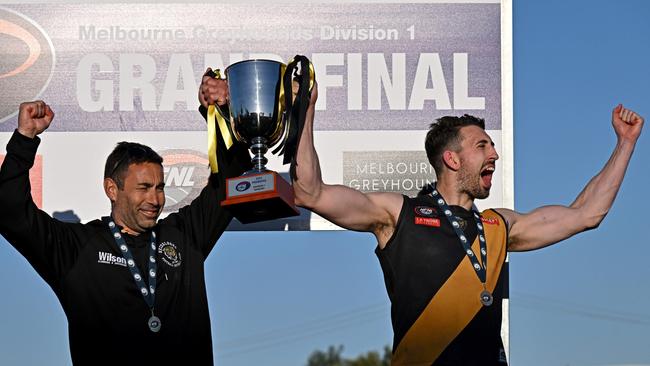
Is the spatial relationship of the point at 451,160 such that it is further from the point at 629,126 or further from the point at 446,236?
the point at 629,126

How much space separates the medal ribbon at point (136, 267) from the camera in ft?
20.7

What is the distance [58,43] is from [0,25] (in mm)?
363

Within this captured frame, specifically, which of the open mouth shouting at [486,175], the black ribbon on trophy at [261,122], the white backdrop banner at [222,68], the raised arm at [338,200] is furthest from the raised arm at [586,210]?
the black ribbon on trophy at [261,122]

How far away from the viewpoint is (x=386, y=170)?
7.78 m

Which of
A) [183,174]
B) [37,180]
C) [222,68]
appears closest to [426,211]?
[183,174]

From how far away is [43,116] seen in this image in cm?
630

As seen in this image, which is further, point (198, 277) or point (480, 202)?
point (480, 202)

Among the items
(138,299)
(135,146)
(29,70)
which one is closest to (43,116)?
(135,146)

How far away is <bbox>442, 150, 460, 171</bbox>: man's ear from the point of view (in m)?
6.73

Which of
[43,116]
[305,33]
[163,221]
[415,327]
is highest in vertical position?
[305,33]

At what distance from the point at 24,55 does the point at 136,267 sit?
2.14 m

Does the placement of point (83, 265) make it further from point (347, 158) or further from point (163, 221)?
point (347, 158)

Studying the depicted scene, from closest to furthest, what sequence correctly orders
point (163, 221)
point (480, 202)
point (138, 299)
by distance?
point (138, 299) → point (163, 221) → point (480, 202)

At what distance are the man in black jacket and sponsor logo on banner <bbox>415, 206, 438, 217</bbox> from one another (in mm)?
899
